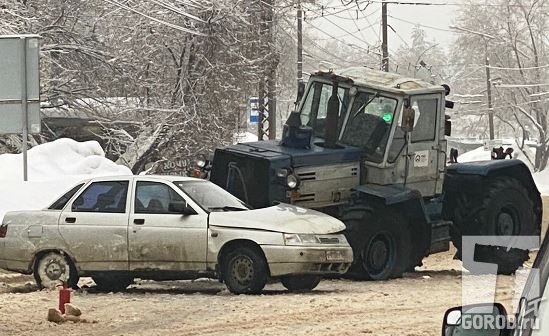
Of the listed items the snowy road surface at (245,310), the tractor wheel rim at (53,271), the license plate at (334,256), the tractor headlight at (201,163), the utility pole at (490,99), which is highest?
the utility pole at (490,99)

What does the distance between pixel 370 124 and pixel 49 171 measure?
10312mm

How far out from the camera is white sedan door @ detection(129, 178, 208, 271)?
13312mm

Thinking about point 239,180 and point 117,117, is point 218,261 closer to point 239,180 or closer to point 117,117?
point 239,180

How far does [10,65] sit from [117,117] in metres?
21.0

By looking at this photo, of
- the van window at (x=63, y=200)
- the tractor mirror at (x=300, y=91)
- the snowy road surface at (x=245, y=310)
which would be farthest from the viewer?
the tractor mirror at (x=300, y=91)

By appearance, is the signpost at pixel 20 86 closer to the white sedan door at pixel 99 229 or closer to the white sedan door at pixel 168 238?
the white sedan door at pixel 99 229

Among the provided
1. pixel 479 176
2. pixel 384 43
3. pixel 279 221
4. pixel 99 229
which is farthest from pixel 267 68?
pixel 279 221

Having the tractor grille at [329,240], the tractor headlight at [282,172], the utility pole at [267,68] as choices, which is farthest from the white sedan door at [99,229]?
the utility pole at [267,68]

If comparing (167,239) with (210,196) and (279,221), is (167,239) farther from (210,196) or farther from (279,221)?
(279,221)

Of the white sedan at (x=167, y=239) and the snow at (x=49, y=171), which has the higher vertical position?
the snow at (x=49, y=171)

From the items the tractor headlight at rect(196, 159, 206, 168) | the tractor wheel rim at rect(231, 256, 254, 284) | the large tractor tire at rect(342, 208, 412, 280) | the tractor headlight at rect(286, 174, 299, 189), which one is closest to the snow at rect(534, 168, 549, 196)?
the tractor headlight at rect(196, 159, 206, 168)

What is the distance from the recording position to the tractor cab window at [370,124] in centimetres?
1594

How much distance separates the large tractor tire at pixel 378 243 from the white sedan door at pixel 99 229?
303 cm

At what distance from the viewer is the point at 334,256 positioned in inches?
524
